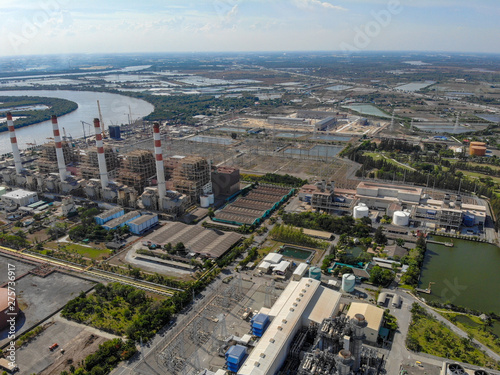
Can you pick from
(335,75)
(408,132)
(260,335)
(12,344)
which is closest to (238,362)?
(260,335)

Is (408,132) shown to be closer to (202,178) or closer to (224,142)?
(224,142)

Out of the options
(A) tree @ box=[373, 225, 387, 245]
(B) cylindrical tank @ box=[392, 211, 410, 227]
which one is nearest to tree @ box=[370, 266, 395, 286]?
(A) tree @ box=[373, 225, 387, 245]

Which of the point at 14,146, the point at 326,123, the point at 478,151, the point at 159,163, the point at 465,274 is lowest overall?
the point at 465,274

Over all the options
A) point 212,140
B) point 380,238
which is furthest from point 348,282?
point 212,140

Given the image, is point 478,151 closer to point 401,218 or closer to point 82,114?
point 401,218

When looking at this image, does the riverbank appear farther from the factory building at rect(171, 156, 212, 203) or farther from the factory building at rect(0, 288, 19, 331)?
the factory building at rect(0, 288, 19, 331)
